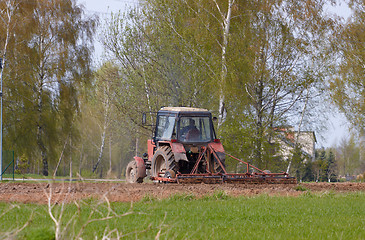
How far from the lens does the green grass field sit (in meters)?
6.92

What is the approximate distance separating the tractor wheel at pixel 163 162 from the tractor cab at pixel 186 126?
51cm

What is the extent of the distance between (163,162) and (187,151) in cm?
96

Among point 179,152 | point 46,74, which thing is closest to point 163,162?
point 179,152

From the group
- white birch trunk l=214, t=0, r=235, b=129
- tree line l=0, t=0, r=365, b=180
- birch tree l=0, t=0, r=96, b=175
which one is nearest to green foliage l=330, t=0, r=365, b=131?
tree line l=0, t=0, r=365, b=180

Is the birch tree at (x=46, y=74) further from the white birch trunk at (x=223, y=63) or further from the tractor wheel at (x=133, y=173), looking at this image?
the tractor wheel at (x=133, y=173)

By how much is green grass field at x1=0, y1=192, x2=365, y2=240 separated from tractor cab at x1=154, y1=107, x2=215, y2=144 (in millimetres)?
6195

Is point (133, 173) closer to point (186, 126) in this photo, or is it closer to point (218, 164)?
point (186, 126)

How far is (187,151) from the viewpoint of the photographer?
18.2m

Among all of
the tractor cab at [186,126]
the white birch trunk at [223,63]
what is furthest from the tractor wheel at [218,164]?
the white birch trunk at [223,63]

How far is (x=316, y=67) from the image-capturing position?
28.6 meters

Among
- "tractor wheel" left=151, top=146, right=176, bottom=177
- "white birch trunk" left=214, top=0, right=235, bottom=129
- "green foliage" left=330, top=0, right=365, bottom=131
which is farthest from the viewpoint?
"green foliage" left=330, top=0, right=365, bottom=131

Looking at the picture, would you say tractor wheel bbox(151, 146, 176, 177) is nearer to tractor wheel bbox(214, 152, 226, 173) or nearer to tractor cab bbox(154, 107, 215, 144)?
tractor cab bbox(154, 107, 215, 144)

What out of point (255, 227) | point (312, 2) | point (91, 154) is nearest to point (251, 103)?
point (312, 2)

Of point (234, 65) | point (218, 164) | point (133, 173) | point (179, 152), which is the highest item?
point (234, 65)
